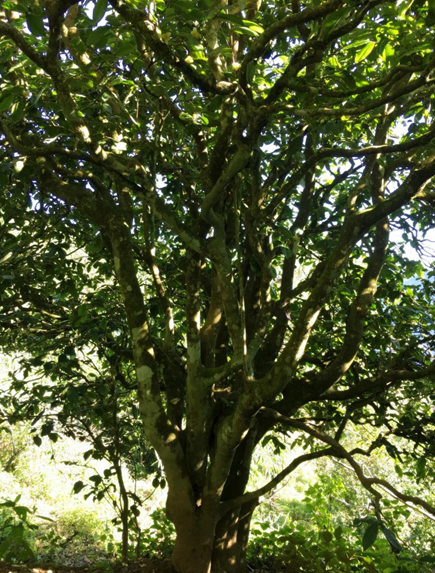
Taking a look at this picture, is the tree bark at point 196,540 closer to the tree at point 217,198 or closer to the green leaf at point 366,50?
the tree at point 217,198

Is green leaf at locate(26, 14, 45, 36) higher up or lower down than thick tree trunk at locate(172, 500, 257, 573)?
higher up

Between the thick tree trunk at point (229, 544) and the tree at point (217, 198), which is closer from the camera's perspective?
the tree at point (217, 198)

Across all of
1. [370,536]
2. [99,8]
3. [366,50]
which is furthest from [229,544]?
[99,8]

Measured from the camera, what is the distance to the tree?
2270mm

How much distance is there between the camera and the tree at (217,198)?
227 cm

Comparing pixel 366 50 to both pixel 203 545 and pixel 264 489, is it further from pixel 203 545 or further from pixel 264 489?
pixel 203 545

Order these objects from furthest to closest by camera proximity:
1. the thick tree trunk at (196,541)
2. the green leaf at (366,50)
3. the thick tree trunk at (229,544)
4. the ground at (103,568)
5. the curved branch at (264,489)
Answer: the thick tree trunk at (229,544)
the ground at (103,568)
the thick tree trunk at (196,541)
the curved branch at (264,489)
the green leaf at (366,50)

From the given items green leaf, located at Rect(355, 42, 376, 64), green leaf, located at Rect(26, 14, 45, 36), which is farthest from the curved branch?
green leaf, located at Rect(26, 14, 45, 36)

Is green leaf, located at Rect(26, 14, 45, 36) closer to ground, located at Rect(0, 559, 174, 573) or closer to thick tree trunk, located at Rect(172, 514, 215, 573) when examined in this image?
thick tree trunk, located at Rect(172, 514, 215, 573)

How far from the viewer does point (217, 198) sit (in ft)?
8.68

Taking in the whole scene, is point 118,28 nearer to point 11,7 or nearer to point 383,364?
point 11,7

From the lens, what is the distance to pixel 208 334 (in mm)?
3268

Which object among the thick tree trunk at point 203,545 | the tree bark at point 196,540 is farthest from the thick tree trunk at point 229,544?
the tree bark at point 196,540

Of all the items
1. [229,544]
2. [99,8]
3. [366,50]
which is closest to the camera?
[99,8]
